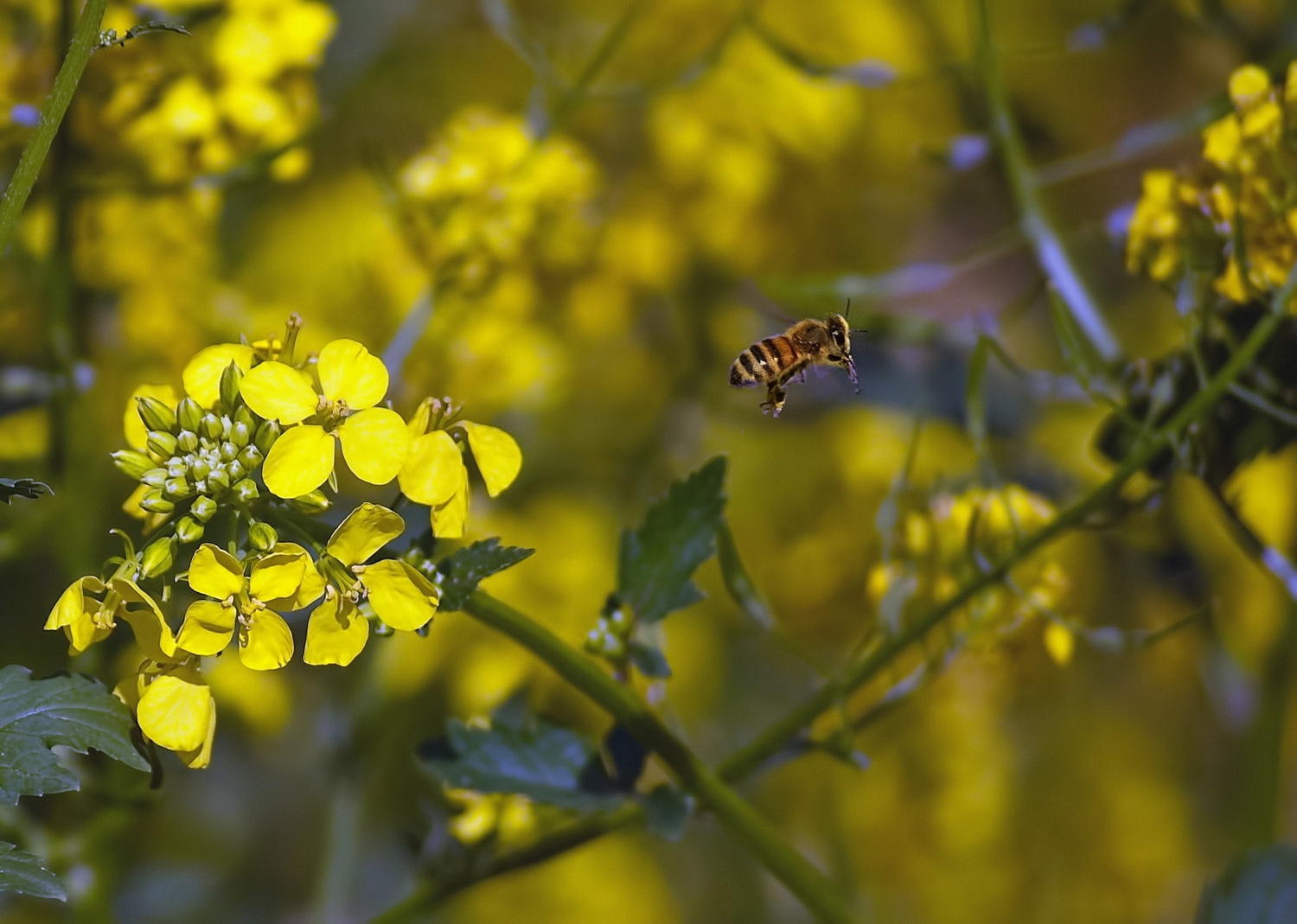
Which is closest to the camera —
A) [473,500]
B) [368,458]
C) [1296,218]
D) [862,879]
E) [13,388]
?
[368,458]

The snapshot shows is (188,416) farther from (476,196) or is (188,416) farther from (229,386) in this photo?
(476,196)

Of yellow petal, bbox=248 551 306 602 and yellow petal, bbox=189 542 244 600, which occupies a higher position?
yellow petal, bbox=189 542 244 600

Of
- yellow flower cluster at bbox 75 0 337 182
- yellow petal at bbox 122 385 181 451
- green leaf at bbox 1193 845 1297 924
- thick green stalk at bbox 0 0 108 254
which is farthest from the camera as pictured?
yellow flower cluster at bbox 75 0 337 182

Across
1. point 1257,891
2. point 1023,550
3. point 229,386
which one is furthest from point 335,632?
point 1257,891

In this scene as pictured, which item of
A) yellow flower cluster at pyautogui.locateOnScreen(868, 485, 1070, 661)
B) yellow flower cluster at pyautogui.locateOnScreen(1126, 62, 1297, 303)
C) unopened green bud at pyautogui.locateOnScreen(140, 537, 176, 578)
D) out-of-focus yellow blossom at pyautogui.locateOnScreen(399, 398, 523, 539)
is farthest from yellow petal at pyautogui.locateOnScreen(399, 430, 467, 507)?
yellow flower cluster at pyautogui.locateOnScreen(1126, 62, 1297, 303)

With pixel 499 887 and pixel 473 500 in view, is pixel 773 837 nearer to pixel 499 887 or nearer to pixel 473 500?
pixel 473 500

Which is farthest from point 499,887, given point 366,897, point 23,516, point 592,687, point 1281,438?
point 1281,438

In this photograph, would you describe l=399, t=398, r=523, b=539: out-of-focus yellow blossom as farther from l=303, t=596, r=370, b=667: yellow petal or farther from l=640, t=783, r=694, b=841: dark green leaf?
l=640, t=783, r=694, b=841: dark green leaf

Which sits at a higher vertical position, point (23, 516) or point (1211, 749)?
point (23, 516)
